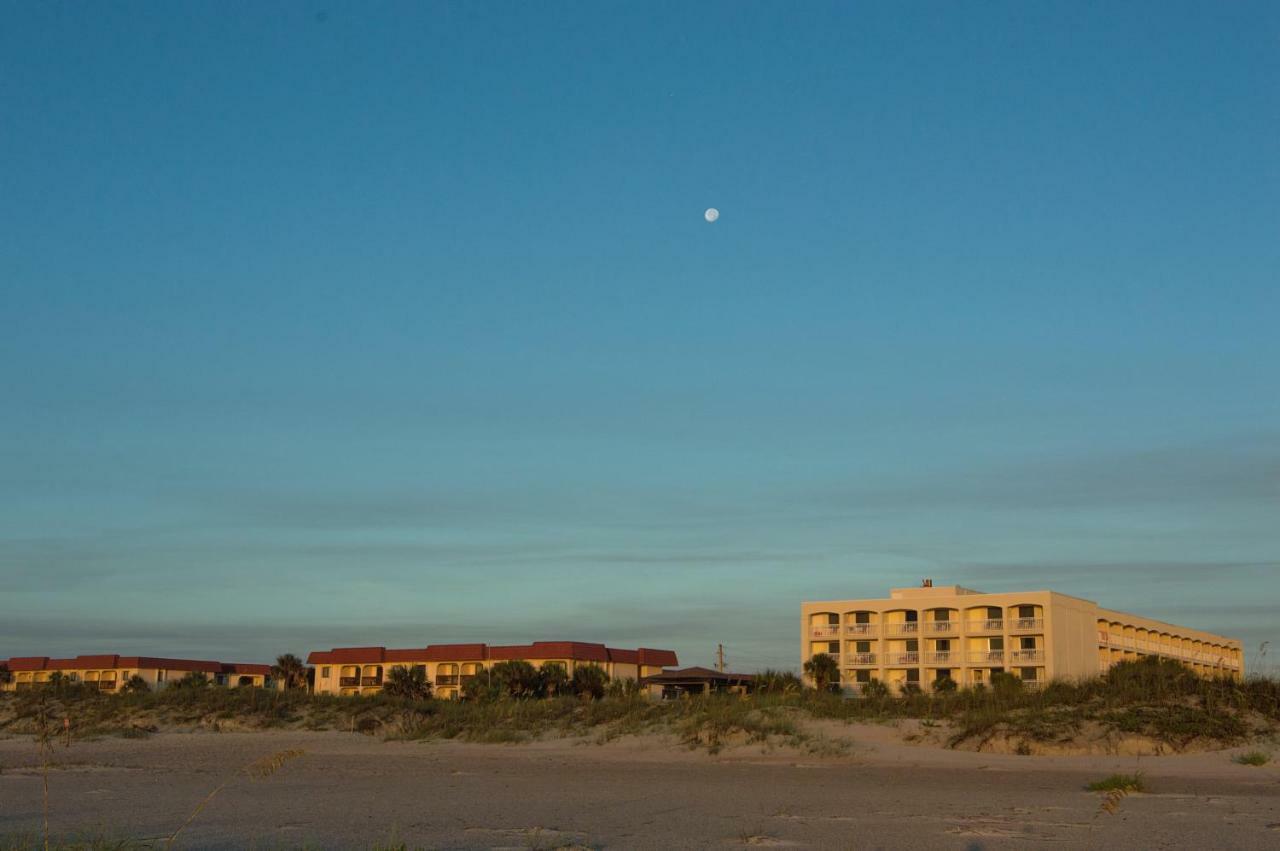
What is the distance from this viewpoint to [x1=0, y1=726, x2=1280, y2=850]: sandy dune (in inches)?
512

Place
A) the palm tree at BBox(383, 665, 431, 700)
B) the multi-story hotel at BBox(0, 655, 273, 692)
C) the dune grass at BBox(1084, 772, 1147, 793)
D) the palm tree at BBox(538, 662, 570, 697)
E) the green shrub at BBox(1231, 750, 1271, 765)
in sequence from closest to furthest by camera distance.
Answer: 1. the dune grass at BBox(1084, 772, 1147, 793)
2. the green shrub at BBox(1231, 750, 1271, 765)
3. the palm tree at BBox(538, 662, 570, 697)
4. the palm tree at BBox(383, 665, 431, 700)
5. the multi-story hotel at BBox(0, 655, 273, 692)

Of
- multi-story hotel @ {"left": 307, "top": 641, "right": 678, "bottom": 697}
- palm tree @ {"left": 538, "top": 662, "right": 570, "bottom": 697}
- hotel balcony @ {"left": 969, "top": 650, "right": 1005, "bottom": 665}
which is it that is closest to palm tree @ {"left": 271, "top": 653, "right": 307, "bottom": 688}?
multi-story hotel @ {"left": 307, "top": 641, "right": 678, "bottom": 697}

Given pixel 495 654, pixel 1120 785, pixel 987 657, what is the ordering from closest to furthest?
pixel 1120 785, pixel 987 657, pixel 495 654

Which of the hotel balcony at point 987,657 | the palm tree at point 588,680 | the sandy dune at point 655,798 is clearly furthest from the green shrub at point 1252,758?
the hotel balcony at point 987,657

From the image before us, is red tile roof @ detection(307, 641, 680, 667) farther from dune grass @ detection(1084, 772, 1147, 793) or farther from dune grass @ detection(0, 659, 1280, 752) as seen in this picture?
dune grass @ detection(1084, 772, 1147, 793)

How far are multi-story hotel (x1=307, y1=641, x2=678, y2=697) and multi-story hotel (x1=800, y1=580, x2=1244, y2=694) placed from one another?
56.8ft

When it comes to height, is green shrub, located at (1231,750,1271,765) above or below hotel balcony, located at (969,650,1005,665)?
above

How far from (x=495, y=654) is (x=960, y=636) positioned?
36.6m

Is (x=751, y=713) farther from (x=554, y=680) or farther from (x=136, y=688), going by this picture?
(x=136, y=688)

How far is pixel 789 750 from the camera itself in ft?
90.0

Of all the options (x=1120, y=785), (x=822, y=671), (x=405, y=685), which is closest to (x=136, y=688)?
(x=405, y=685)

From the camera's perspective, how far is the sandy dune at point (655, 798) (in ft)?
42.7

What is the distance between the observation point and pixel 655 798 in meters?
18.1

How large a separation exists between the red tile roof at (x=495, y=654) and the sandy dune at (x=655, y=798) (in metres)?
58.0
